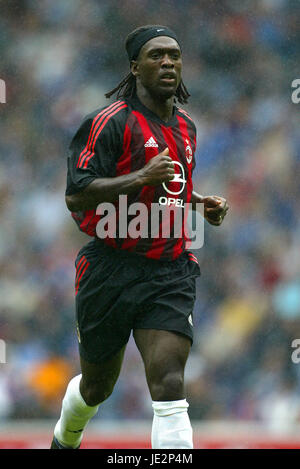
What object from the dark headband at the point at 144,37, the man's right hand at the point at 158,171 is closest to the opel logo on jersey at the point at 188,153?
the man's right hand at the point at 158,171

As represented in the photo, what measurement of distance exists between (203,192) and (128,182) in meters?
4.50

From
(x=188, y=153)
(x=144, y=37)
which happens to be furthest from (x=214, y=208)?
(x=144, y=37)

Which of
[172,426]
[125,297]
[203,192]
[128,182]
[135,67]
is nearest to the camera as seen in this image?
[172,426]

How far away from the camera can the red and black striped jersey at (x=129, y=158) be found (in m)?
3.91

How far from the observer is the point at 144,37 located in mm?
4094

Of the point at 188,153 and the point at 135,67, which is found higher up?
→ the point at 135,67

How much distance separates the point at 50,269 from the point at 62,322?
0.54 metres

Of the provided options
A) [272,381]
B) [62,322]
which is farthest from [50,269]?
[272,381]

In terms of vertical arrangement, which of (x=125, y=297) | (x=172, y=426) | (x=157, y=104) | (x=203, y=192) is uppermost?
(x=203, y=192)

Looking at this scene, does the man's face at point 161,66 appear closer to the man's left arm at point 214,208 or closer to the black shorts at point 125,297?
the man's left arm at point 214,208

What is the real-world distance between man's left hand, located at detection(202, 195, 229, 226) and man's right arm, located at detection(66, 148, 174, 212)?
Answer: 58cm

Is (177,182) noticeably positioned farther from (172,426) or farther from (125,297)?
(172,426)
